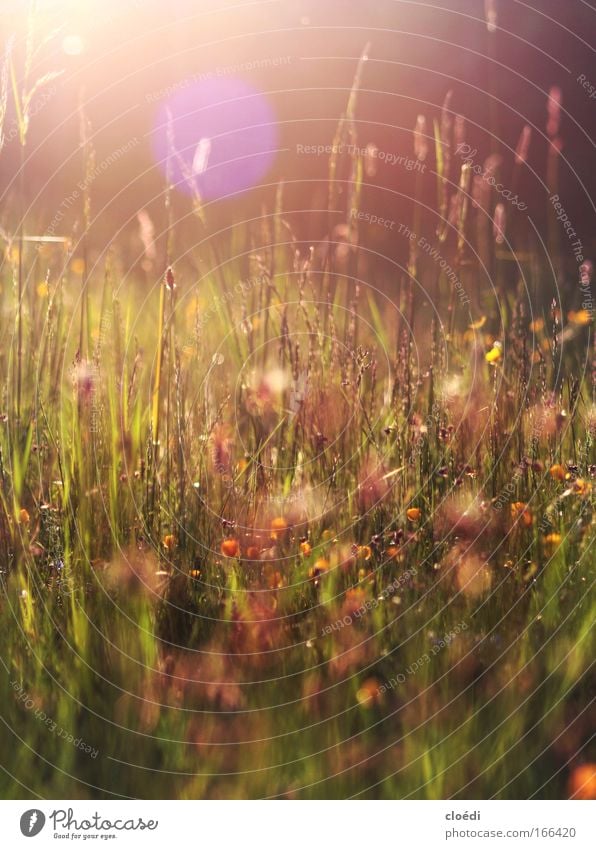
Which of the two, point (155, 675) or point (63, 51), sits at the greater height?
point (63, 51)

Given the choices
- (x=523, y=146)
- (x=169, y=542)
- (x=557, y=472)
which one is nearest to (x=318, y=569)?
(x=169, y=542)

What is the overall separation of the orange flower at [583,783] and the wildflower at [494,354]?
3.40 ft

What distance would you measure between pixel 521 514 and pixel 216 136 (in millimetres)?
1303

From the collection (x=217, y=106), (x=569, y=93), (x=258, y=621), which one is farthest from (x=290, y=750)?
(x=569, y=93)

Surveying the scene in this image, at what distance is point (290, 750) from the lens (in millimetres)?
1615

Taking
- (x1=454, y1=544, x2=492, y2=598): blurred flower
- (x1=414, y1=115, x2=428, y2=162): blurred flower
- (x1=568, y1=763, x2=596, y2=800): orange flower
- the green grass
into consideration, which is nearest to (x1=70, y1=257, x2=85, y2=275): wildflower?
the green grass

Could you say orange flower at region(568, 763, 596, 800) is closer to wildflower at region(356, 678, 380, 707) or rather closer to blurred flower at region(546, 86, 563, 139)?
wildflower at region(356, 678, 380, 707)

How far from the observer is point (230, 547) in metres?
1.74

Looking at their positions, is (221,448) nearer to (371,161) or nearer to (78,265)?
(78,265)

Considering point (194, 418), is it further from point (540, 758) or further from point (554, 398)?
point (540, 758)

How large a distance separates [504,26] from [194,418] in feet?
4.60

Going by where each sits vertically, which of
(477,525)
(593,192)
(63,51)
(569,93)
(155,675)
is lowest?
(155,675)

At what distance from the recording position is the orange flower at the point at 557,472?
1830mm

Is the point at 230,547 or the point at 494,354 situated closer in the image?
the point at 230,547
